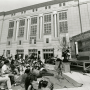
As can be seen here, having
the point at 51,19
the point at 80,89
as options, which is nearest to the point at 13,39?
the point at 51,19

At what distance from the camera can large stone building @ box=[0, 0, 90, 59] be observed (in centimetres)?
2453

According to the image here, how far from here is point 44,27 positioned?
2720 cm

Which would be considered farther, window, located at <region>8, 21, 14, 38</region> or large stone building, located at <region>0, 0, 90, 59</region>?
window, located at <region>8, 21, 14, 38</region>

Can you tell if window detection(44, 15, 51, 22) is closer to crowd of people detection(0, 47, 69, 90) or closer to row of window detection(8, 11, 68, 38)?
row of window detection(8, 11, 68, 38)

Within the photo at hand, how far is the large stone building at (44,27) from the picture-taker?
24.5 meters

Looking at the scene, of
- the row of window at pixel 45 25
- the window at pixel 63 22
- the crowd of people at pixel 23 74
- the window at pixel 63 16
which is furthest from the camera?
Answer: the window at pixel 63 16

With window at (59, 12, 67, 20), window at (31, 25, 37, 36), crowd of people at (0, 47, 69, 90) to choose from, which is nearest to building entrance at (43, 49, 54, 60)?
window at (31, 25, 37, 36)

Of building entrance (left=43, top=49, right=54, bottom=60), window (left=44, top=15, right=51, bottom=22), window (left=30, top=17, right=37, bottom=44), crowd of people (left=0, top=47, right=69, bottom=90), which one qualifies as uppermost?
window (left=44, top=15, right=51, bottom=22)

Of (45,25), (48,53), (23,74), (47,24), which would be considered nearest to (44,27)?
(45,25)

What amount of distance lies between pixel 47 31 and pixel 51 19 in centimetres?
398

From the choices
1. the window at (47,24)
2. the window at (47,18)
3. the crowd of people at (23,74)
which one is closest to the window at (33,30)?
the window at (47,24)

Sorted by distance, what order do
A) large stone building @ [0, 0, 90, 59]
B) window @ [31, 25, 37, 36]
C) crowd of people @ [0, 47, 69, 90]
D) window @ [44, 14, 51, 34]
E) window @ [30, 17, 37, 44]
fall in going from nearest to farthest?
crowd of people @ [0, 47, 69, 90] → large stone building @ [0, 0, 90, 59] → window @ [44, 14, 51, 34] → window @ [30, 17, 37, 44] → window @ [31, 25, 37, 36]

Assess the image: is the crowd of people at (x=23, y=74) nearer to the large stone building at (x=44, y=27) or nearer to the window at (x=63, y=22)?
the large stone building at (x=44, y=27)

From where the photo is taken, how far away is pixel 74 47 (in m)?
11.9
